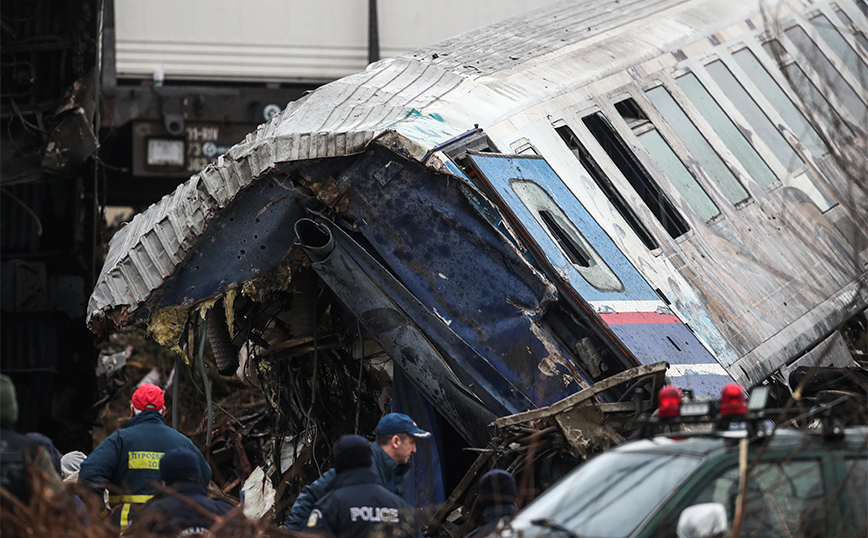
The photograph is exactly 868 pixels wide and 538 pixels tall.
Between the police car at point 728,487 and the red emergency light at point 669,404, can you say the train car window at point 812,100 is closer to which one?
the red emergency light at point 669,404

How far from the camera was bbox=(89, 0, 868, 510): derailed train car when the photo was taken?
324 inches

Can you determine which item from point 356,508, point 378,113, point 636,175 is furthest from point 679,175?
point 356,508

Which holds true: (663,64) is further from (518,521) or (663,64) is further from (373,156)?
(518,521)

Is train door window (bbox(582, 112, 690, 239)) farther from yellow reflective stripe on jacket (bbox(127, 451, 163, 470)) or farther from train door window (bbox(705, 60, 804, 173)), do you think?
yellow reflective stripe on jacket (bbox(127, 451, 163, 470))

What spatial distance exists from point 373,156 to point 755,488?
4.28 metres

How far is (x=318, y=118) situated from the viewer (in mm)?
9133

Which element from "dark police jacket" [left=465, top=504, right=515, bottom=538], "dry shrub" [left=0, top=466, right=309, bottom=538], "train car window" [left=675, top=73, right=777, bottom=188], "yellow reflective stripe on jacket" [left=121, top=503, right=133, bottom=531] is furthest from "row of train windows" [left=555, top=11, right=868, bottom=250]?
"dry shrub" [left=0, top=466, right=309, bottom=538]

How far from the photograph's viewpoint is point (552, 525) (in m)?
5.21

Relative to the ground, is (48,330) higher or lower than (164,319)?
lower

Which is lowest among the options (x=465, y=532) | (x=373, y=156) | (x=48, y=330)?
→ (x=48, y=330)

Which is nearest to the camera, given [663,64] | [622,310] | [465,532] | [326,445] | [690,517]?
[690,517]

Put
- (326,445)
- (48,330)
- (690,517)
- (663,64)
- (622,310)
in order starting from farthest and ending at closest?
(48,330), (663,64), (326,445), (622,310), (690,517)

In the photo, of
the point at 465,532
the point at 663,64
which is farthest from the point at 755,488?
the point at 663,64

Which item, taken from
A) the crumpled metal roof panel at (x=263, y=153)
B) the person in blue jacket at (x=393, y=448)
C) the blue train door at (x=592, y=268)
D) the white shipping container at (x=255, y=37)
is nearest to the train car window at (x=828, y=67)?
the crumpled metal roof panel at (x=263, y=153)
